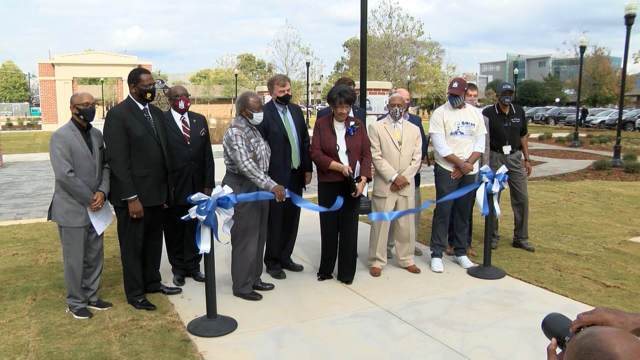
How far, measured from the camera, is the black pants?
205 inches

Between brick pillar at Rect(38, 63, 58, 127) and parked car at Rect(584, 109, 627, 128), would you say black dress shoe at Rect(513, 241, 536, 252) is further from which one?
brick pillar at Rect(38, 63, 58, 127)

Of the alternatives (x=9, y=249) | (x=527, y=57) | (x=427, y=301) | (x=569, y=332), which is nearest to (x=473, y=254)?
(x=427, y=301)

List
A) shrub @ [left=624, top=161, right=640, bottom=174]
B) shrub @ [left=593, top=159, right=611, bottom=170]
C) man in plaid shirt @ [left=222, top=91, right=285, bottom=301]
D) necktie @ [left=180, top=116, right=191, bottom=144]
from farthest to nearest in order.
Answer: shrub @ [left=593, top=159, right=611, bottom=170], shrub @ [left=624, top=161, right=640, bottom=174], necktie @ [left=180, top=116, right=191, bottom=144], man in plaid shirt @ [left=222, top=91, right=285, bottom=301]

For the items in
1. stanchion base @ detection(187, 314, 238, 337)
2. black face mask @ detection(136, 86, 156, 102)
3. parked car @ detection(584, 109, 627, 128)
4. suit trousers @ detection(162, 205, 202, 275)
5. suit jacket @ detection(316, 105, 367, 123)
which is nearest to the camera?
stanchion base @ detection(187, 314, 238, 337)

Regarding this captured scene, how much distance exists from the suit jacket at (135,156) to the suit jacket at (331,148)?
153cm

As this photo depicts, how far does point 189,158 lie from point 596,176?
40.4ft

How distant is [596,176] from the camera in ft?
44.4

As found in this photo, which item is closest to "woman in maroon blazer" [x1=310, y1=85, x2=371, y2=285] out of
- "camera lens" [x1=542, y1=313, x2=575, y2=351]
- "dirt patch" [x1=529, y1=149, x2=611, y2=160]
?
"camera lens" [x1=542, y1=313, x2=575, y2=351]

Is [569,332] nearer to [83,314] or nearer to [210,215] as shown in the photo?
[210,215]

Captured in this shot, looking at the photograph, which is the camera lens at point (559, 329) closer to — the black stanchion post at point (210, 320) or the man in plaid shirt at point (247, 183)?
the black stanchion post at point (210, 320)

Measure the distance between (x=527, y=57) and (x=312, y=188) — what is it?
13670cm

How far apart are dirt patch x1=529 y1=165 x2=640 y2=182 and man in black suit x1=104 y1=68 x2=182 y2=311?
36.2ft

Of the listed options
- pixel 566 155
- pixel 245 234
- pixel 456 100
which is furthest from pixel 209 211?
pixel 566 155

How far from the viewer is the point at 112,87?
68.8m
